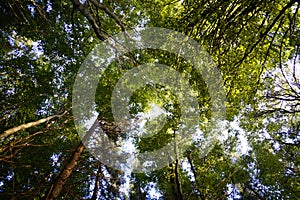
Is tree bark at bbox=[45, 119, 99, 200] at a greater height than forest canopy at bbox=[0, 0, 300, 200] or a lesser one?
lesser

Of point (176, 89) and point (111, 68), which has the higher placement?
point (111, 68)

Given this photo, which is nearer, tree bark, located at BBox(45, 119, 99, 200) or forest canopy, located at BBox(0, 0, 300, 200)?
forest canopy, located at BBox(0, 0, 300, 200)

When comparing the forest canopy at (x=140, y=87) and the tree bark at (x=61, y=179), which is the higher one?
the forest canopy at (x=140, y=87)

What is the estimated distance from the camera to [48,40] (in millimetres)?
7344

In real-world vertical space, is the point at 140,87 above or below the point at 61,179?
above

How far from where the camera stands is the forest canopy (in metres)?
4.91

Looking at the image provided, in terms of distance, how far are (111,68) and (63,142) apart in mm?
5570

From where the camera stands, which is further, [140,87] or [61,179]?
[140,87]

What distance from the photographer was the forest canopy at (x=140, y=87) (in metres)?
4.91

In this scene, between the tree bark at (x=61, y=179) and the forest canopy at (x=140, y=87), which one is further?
the tree bark at (x=61, y=179)

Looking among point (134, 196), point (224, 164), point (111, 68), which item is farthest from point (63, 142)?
point (224, 164)

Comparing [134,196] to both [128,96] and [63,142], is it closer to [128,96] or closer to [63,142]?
[63,142]

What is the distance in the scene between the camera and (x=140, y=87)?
26.2 ft

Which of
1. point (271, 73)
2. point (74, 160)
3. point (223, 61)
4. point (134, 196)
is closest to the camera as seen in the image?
point (223, 61)
